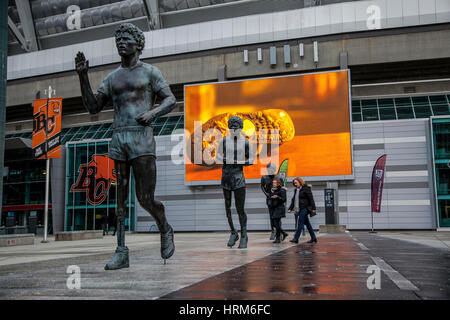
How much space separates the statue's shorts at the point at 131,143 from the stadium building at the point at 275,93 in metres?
21.0

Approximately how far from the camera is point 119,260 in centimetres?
444

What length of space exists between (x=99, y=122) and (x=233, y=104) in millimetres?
14526

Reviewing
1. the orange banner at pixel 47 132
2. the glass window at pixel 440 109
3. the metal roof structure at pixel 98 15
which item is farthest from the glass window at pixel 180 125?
the glass window at pixel 440 109

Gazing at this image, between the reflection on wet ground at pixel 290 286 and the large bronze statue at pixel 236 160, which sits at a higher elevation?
the large bronze statue at pixel 236 160

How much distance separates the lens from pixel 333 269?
14.1 feet

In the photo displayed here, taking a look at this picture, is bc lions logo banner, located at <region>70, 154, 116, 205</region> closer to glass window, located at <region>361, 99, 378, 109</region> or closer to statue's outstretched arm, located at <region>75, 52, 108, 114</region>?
glass window, located at <region>361, 99, 378, 109</region>

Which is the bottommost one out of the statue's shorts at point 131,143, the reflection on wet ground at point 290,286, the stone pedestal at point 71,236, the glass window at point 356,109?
the stone pedestal at point 71,236

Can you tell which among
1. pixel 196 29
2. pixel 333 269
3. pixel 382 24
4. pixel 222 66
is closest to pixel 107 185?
pixel 222 66

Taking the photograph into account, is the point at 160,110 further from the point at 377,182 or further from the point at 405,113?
the point at 405,113

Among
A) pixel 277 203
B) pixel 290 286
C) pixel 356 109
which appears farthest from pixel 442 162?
pixel 290 286

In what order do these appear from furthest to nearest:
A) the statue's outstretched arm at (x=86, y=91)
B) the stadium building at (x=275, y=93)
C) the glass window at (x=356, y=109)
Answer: the glass window at (x=356, y=109), the stadium building at (x=275, y=93), the statue's outstretched arm at (x=86, y=91)

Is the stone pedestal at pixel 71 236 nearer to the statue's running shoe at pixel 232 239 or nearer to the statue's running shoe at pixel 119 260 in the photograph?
the statue's running shoe at pixel 232 239

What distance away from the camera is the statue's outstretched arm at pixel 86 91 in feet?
15.3

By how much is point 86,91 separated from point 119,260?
1.80 metres
